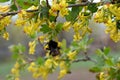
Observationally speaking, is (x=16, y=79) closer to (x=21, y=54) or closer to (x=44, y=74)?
(x=21, y=54)

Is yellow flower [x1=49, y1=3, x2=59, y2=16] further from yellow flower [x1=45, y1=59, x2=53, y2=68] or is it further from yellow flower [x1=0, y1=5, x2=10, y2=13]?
yellow flower [x1=45, y1=59, x2=53, y2=68]

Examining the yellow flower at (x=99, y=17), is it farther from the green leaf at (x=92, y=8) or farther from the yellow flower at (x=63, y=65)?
the yellow flower at (x=63, y=65)

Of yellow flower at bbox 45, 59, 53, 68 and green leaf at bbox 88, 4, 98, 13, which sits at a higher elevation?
green leaf at bbox 88, 4, 98, 13

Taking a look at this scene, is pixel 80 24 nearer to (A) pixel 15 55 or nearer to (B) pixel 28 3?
(B) pixel 28 3

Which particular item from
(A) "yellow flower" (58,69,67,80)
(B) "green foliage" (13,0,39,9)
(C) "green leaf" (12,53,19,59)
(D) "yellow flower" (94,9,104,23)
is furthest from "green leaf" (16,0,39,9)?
(C) "green leaf" (12,53,19,59)

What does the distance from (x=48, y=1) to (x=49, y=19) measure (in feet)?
0.10

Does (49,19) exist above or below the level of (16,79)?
above

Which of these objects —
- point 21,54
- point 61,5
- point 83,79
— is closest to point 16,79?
point 21,54

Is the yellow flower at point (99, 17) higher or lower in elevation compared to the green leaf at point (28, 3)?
lower

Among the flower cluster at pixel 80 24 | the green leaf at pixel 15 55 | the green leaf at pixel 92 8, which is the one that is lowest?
the green leaf at pixel 15 55

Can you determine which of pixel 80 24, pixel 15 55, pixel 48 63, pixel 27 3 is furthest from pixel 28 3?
pixel 15 55

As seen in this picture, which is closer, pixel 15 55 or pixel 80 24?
pixel 80 24

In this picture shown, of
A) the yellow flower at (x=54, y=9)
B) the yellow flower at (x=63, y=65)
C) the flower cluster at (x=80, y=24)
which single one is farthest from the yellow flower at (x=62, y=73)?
the yellow flower at (x=54, y=9)

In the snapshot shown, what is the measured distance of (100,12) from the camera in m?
0.62
